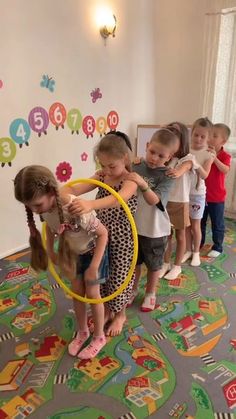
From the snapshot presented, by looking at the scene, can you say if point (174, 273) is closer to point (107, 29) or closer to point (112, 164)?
point (112, 164)

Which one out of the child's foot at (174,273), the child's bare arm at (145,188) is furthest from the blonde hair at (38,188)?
the child's foot at (174,273)

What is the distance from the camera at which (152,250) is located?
2027 mm

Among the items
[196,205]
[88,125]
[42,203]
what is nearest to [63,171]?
[88,125]

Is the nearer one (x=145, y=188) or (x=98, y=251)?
(x=98, y=251)

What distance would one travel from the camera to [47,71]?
297 centimetres

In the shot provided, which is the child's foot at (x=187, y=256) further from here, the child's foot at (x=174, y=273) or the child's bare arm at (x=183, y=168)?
the child's bare arm at (x=183, y=168)

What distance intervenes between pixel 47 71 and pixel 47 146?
2.21 feet

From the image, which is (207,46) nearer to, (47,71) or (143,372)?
(47,71)

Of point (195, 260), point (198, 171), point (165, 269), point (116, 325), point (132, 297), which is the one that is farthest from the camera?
point (195, 260)

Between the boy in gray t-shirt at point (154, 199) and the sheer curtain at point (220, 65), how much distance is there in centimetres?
195

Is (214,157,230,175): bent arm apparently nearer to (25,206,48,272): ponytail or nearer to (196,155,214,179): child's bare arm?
(196,155,214,179): child's bare arm

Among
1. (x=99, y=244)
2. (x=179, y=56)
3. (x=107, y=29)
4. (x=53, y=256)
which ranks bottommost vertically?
(x=53, y=256)

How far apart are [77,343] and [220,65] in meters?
3.15

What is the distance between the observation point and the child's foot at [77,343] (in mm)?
1825
